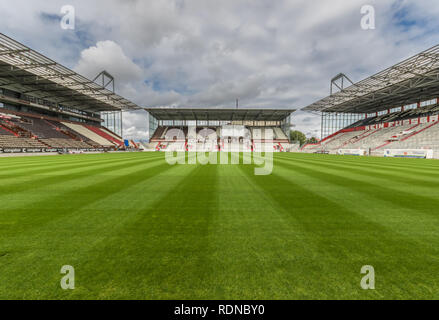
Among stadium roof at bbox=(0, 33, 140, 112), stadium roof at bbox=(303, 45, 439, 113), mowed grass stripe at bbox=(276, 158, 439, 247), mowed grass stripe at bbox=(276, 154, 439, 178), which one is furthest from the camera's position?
stadium roof at bbox=(303, 45, 439, 113)

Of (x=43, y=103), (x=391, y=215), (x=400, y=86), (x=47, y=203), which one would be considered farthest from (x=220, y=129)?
(x=391, y=215)

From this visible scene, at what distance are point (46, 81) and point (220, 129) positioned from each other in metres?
43.3

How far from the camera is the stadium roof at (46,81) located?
21464 mm

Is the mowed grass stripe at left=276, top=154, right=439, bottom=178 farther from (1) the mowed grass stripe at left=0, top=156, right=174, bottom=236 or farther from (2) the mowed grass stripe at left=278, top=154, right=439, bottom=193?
(1) the mowed grass stripe at left=0, top=156, right=174, bottom=236

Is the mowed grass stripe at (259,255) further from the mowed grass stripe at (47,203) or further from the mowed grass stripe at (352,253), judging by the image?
the mowed grass stripe at (47,203)

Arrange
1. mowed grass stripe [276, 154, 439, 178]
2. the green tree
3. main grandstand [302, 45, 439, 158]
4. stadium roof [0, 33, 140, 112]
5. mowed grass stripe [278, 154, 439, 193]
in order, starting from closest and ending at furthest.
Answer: mowed grass stripe [278, 154, 439, 193] < mowed grass stripe [276, 154, 439, 178] < stadium roof [0, 33, 140, 112] < main grandstand [302, 45, 439, 158] < the green tree

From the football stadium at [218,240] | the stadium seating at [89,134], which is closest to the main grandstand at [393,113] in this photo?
the football stadium at [218,240]

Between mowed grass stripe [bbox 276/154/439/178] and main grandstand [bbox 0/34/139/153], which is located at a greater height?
main grandstand [bbox 0/34/139/153]

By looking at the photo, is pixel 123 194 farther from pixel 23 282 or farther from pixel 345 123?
pixel 345 123

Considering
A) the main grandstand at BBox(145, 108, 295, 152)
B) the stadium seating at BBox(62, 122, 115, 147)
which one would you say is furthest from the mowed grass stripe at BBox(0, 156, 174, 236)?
the main grandstand at BBox(145, 108, 295, 152)

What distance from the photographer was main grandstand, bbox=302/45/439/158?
82.0 ft
